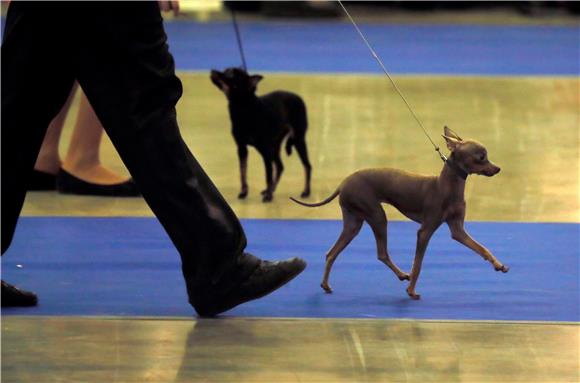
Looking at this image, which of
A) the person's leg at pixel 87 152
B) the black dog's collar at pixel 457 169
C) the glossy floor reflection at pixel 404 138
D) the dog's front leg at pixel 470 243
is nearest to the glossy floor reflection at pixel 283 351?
the dog's front leg at pixel 470 243

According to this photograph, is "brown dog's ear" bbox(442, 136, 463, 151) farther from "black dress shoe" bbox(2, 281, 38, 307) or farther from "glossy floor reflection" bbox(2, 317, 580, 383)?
"black dress shoe" bbox(2, 281, 38, 307)

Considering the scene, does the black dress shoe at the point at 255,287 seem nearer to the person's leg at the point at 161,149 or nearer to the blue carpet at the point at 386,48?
the person's leg at the point at 161,149

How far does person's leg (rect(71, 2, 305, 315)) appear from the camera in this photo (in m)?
3.57

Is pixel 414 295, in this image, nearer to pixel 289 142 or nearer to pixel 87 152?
pixel 289 142

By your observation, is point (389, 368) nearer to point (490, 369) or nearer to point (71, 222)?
point (490, 369)

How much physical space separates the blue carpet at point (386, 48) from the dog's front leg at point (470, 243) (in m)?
5.12

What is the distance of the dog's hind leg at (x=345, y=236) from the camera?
13.4ft

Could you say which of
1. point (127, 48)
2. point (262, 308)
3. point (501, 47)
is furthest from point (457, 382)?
point (501, 47)

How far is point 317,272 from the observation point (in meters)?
4.41

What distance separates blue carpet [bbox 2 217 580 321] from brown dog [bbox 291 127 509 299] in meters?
0.17

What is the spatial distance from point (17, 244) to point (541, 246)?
1892 millimetres

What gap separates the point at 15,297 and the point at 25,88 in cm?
69

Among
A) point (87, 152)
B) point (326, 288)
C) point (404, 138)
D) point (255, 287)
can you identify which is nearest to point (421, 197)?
point (326, 288)

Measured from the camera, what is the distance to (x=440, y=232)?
16.4 feet
